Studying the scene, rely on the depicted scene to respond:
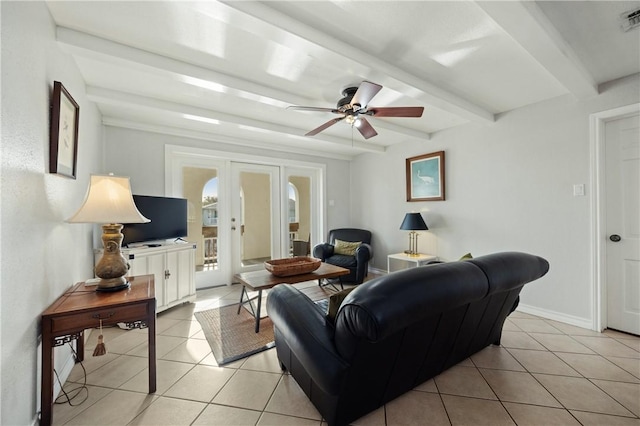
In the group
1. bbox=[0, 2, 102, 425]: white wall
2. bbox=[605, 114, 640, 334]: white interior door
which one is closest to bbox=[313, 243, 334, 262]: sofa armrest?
bbox=[0, 2, 102, 425]: white wall

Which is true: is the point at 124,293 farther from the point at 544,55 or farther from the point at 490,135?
the point at 490,135

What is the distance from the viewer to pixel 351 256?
429 centimetres

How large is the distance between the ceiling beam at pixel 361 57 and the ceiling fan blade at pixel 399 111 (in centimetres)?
21

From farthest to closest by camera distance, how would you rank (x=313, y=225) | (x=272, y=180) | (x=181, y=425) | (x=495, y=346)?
(x=313, y=225) → (x=272, y=180) → (x=495, y=346) → (x=181, y=425)

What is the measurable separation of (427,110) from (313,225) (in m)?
2.92

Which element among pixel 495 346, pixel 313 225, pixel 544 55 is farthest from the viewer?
pixel 313 225

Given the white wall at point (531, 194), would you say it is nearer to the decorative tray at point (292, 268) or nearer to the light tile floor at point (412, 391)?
the light tile floor at point (412, 391)

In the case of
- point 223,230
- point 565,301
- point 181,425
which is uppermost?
point 223,230

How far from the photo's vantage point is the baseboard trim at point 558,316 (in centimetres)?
264

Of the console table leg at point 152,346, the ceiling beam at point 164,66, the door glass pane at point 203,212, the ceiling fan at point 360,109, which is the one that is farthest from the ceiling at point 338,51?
the console table leg at point 152,346

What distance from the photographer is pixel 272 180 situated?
15.4 ft

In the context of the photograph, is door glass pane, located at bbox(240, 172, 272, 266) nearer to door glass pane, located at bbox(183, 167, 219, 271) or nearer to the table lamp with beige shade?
door glass pane, located at bbox(183, 167, 219, 271)

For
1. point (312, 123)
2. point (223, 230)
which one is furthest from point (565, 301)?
point (223, 230)

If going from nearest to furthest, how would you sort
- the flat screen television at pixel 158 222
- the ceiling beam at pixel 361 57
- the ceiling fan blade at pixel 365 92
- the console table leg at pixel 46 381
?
the console table leg at pixel 46 381
the ceiling beam at pixel 361 57
the ceiling fan blade at pixel 365 92
the flat screen television at pixel 158 222
